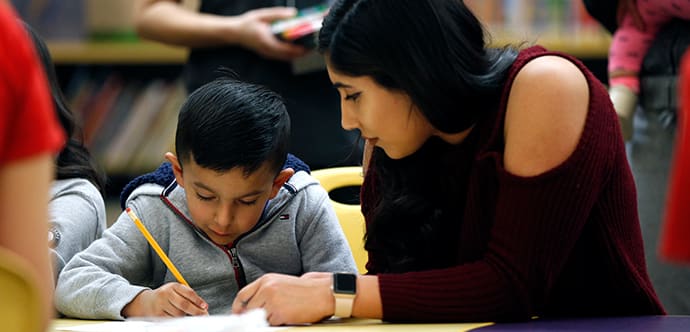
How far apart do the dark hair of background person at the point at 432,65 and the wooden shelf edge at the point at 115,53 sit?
218 centimetres

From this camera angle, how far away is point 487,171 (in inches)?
55.8

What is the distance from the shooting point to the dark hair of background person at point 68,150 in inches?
72.6

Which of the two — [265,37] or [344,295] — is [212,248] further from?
[265,37]

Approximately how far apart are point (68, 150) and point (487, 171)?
0.86m

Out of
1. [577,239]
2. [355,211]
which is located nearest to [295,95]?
[355,211]

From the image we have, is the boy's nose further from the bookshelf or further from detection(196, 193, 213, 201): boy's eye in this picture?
the bookshelf

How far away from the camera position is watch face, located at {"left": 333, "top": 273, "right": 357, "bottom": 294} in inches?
52.7

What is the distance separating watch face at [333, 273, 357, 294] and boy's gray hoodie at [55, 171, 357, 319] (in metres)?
0.23

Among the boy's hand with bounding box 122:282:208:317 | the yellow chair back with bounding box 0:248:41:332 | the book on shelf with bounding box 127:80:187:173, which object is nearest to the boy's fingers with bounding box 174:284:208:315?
the boy's hand with bounding box 122:282:208:317

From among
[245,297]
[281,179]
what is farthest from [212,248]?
[245,297]

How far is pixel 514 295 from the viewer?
1337 millimetres

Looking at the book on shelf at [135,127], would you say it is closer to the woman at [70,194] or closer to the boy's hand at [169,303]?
the woman at [70,194]

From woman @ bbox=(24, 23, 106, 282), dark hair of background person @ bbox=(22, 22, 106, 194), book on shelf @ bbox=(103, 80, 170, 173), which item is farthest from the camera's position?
book on shelf @ bbox=(103, 80, 170, 173)

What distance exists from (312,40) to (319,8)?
0.14m
